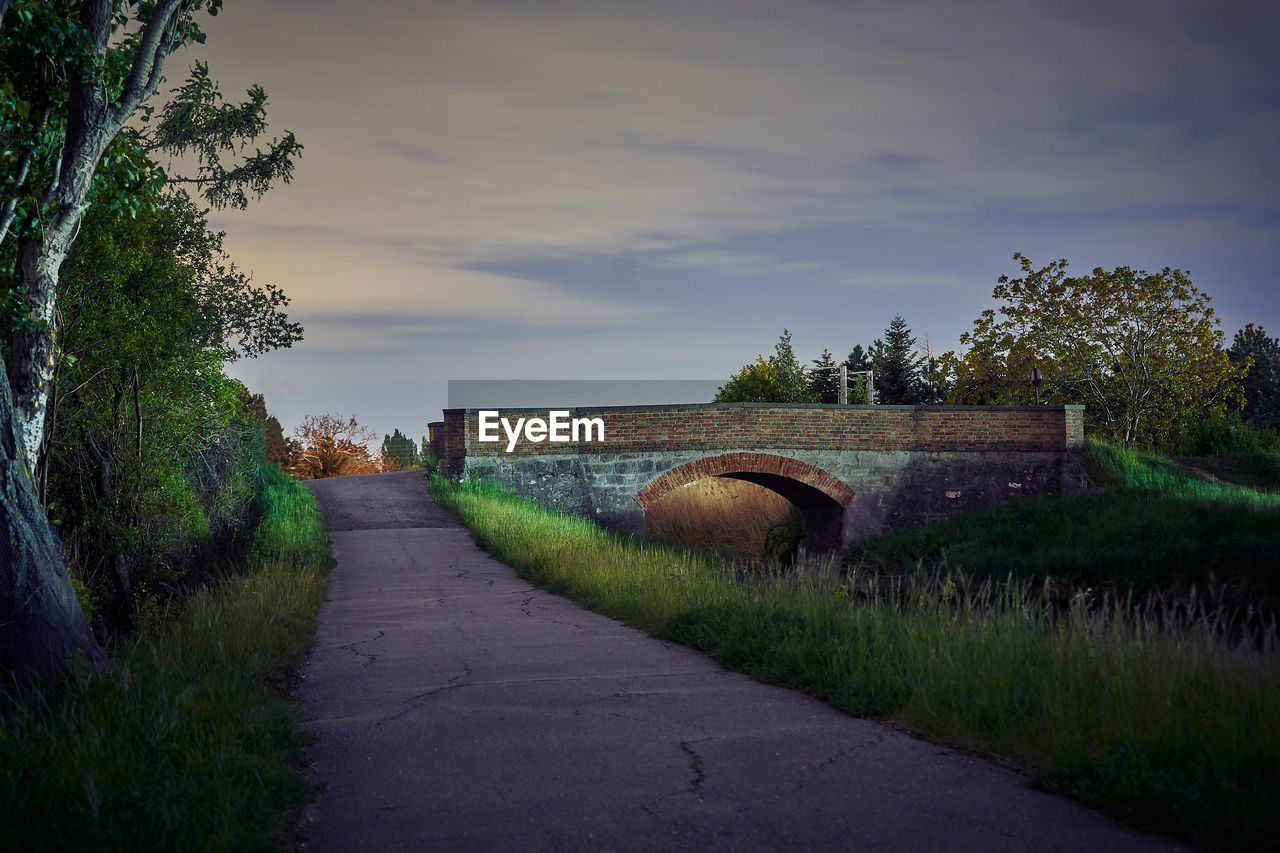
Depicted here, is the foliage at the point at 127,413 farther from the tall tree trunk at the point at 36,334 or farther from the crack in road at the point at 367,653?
the crack in road at the point at 367,653

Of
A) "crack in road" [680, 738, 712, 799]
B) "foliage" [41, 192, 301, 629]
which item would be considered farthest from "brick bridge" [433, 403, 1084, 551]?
"crack in road" [680, 738, 712, 799]

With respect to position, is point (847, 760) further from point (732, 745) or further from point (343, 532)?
point (343, 532)

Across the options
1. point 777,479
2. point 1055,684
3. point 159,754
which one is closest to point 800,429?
point 777,479

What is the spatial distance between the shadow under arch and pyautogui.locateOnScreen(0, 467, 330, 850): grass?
16.9 meters

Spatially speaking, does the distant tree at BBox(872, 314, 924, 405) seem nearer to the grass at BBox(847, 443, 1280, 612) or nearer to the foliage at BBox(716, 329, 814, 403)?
the foliage at BBox(716, 329, 814, 403)

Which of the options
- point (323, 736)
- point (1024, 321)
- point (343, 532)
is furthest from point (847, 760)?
point (1024, 321)

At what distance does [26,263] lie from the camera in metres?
7.63

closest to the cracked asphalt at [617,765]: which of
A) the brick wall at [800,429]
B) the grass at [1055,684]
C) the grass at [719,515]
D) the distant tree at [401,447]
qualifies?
the grass at [1055,684]

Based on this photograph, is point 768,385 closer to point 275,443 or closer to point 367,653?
point 275,443

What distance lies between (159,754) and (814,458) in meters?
21.2

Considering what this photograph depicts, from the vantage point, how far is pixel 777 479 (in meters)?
26.0

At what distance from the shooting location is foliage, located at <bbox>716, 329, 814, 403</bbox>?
50719mm

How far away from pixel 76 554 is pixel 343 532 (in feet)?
23.4

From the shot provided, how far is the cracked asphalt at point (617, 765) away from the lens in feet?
13.4
